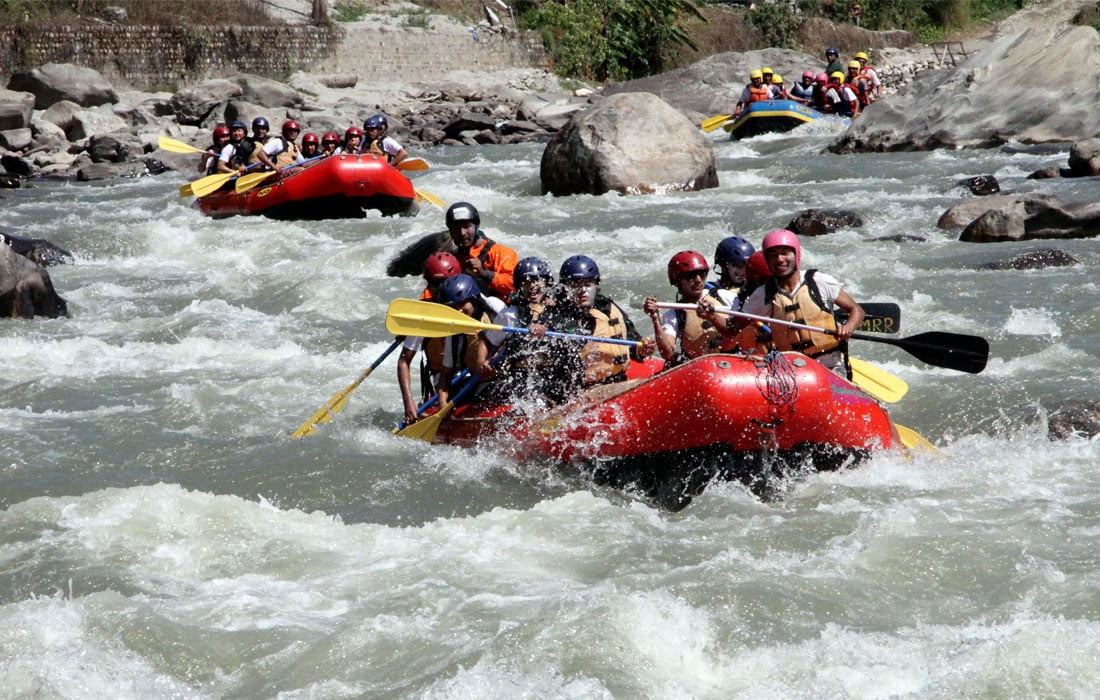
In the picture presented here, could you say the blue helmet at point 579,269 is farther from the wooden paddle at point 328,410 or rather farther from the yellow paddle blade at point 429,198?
the yellow paddle blade at point 429,198

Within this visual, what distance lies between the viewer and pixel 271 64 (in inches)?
1042

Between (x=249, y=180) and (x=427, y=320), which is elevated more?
(x=427, y=320)

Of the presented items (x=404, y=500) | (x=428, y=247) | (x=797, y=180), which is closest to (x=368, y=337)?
(x=428, y=247)

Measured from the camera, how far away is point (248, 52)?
2634 cm

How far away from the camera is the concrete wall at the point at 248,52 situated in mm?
24391

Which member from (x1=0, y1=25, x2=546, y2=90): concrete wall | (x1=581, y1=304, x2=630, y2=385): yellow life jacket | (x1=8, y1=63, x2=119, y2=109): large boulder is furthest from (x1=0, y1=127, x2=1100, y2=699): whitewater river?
(x1=0, y1=25, x2=546, y2=90): concrete wall

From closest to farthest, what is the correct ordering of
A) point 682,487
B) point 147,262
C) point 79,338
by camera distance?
point 682,487
point 79,338
point 147,262

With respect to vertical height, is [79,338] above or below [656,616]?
below

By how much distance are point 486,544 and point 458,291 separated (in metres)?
1.61

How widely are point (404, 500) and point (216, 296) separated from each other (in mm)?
5381

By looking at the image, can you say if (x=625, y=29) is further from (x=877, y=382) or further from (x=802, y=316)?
(x=802, y=316)

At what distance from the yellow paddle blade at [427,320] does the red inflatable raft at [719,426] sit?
0.74m

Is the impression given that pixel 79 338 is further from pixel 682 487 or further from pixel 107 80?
pixel 107 80

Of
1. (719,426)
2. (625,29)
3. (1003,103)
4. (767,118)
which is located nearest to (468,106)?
(767,118)
